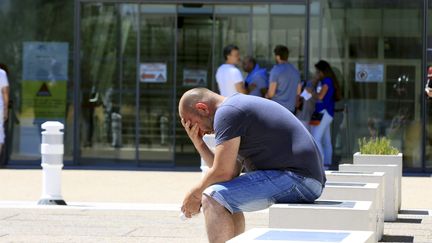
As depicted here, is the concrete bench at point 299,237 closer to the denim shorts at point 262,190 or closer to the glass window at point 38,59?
the denim shorts at point 262,190

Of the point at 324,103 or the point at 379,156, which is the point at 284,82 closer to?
the point at 324,103

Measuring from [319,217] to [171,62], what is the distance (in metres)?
13.5

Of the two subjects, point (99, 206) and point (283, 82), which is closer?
point (99, 206)

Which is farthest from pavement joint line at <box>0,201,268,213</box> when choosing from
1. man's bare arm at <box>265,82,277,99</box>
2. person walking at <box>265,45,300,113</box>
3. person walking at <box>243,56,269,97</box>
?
person walking at <box>243,56,269,97</box>

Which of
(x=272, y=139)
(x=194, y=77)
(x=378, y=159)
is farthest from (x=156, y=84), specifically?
(x=272, y=139)

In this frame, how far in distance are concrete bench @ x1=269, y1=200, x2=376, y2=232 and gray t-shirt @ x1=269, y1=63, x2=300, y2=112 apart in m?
10.6

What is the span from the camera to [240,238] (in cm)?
469

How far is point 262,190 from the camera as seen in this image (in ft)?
22.7

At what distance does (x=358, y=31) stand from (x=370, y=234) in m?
14.8

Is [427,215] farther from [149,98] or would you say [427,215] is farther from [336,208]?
[149,98]

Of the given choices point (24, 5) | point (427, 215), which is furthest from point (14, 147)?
point (427, 215)

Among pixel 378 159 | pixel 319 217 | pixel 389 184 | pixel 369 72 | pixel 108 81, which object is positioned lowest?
pixel 389 184

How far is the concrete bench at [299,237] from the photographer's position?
4.67m

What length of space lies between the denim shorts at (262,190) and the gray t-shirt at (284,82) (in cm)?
1018
